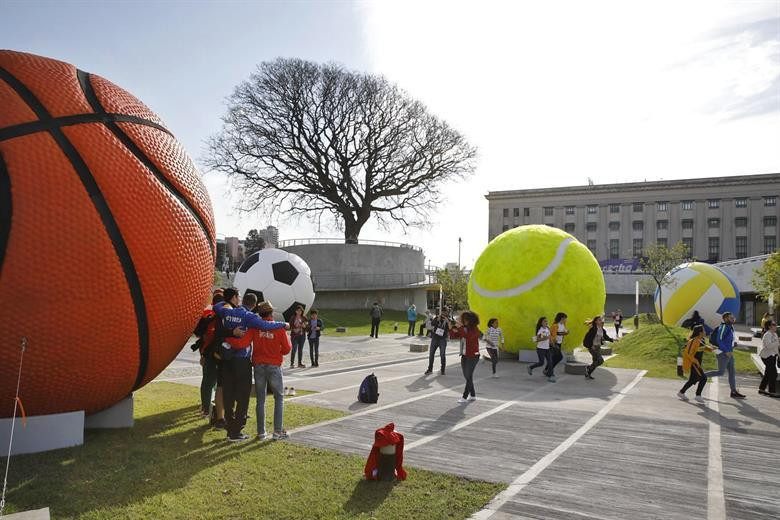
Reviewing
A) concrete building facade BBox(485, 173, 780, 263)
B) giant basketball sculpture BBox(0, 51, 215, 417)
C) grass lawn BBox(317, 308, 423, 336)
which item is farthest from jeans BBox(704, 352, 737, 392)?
concrete building facade BBox(485, 173, 780, 263)

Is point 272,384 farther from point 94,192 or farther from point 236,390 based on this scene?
point 94,192

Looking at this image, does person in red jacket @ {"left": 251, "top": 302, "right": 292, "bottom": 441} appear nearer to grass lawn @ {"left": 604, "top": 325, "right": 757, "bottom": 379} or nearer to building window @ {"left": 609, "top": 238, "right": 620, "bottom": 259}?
grass lawn @ {"left": 604, "top": 325, "right": 757, "bottom": 379}

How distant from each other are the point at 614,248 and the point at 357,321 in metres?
61.2

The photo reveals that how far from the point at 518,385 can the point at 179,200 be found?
8.44 meters

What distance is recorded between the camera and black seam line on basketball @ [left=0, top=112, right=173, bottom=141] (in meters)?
5.26

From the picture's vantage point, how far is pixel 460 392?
10727 millimetres

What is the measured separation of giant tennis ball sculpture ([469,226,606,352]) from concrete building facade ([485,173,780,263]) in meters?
63.4

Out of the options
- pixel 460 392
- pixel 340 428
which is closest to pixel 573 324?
pixel 460 392

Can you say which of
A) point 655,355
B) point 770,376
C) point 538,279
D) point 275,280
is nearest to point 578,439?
point 770,376

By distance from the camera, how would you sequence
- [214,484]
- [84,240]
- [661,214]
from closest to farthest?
1. [214,484]
2. [84,240]
3. [661,214]

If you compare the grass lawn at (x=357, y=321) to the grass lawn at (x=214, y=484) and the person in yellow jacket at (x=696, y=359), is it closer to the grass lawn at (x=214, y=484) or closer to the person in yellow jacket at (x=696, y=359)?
the person in yellow jacket at (x=696, y=359)

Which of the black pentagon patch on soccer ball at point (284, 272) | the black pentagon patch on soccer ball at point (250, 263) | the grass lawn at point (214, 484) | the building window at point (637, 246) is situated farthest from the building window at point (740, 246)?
the grass lawn at point (214, 484)

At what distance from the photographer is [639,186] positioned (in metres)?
77.9

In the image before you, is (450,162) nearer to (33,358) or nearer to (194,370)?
(194,370)
